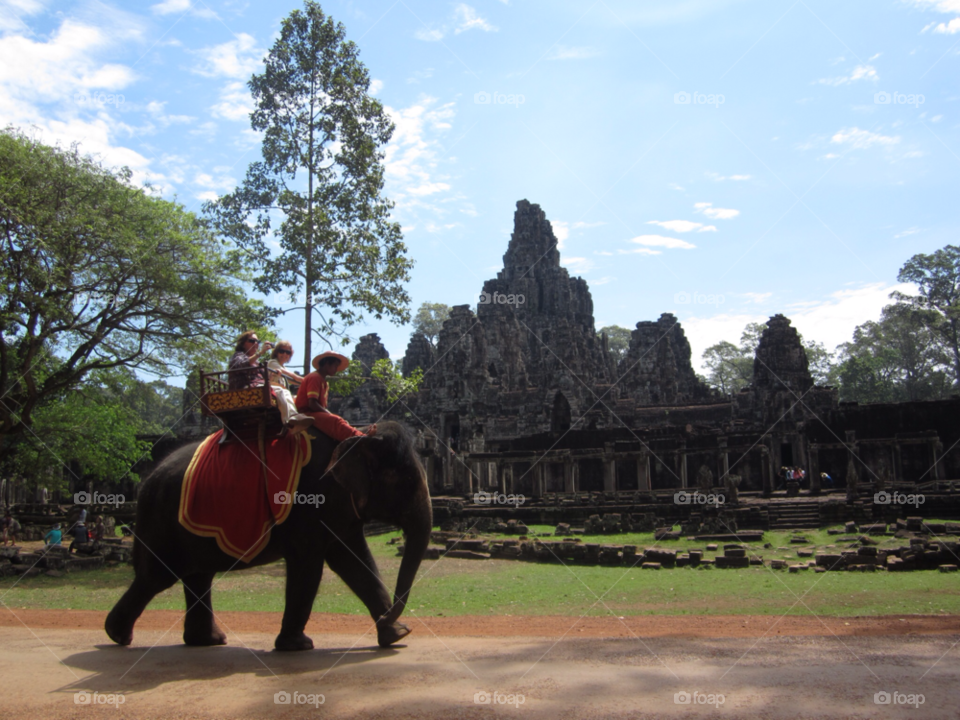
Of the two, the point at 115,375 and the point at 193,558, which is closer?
the point at 193,558

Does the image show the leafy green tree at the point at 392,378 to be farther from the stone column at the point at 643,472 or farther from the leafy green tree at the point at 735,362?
the leafy green tree at the point at 735,362

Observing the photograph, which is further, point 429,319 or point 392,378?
point 429,319

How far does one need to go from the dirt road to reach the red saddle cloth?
0.91 m

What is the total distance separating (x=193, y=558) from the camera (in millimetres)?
5949

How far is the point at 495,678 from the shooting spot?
4512 millimetres

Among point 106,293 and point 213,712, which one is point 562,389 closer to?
point 106,293

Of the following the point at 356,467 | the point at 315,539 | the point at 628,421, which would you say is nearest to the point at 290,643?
the point at 315,539

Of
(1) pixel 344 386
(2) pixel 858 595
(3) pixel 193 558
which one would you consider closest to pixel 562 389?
(1) pixel 344 386

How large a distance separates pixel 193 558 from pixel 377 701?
2.55 metres
